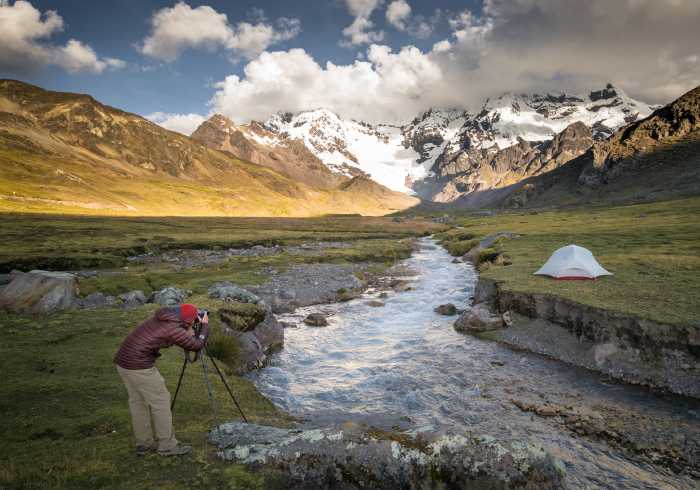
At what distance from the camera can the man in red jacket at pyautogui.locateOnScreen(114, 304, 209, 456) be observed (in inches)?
370

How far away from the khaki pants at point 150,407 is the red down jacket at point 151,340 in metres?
0.26

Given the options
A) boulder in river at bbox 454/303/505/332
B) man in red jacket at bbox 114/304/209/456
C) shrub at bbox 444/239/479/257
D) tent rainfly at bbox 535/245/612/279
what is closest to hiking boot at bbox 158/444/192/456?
man in red jacket at bbox 114/304/209/456

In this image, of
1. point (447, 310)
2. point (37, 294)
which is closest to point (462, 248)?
point (447, 310)

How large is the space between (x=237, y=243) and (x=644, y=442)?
78.1 metres

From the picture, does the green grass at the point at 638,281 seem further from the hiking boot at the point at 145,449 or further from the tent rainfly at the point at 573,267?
the hiking boot at the point at 145,449

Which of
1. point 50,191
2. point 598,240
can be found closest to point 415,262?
point 598,240

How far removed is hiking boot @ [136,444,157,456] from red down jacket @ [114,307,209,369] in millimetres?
1949

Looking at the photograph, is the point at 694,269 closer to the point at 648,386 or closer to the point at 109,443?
the point at 648,386

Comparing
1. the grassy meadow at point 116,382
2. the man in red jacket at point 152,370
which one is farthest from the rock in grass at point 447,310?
the man in red jacket at point 152,370

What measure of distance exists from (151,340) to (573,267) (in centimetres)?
2899

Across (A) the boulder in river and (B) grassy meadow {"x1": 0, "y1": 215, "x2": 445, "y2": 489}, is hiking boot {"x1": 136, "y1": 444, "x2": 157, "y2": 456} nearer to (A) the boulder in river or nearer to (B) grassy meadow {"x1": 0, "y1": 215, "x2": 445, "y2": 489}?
(B) grassy meadow {"x1": 0, "y1": 215, "x2": 445, "y2": 489}

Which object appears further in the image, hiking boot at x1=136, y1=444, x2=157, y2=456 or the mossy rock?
the mossy rock

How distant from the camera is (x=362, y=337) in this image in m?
27.2

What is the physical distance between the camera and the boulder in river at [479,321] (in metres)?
25.6
